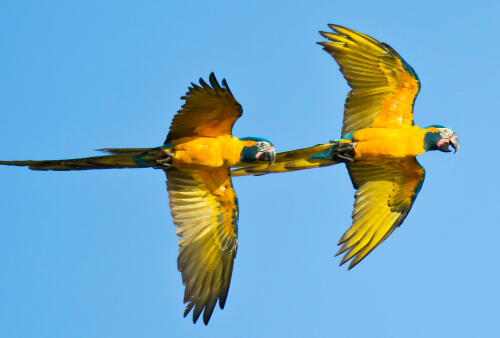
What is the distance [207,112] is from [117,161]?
5.20 feet

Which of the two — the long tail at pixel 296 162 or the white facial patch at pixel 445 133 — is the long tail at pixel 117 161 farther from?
the white facial patch at pixel 445 133

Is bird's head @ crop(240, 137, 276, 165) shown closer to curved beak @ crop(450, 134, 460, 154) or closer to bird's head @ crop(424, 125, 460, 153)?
bird's head @ crop(424, 125, 460, 153)

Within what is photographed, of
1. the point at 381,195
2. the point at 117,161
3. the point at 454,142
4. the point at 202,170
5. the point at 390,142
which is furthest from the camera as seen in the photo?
the point at 381,195

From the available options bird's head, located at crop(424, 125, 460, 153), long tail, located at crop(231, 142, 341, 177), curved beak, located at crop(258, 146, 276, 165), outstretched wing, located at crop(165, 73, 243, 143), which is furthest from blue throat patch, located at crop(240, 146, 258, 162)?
bird's head, located at crop(424, 125, 460, 153)

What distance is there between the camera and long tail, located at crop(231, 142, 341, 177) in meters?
16.2

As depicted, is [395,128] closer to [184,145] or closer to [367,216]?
[367,216]

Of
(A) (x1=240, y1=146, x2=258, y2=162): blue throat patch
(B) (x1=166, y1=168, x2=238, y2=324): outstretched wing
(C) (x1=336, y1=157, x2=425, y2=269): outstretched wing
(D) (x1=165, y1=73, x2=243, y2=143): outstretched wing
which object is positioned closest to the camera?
(D) (x1=165, y1=73, x2=243, y2=143): outstretched wing

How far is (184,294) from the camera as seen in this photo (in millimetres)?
15672

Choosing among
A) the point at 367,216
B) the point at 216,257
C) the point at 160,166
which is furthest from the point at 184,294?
the point at 367,216

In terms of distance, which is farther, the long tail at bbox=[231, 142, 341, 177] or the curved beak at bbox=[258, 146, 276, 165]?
the long tail at bbox=[231, 142, 341, 177]

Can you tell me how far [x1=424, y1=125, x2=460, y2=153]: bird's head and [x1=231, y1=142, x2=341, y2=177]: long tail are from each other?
146cm

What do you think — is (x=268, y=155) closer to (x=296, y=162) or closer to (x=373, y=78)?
(x=296, y=162)

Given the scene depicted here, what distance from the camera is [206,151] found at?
15.3 m

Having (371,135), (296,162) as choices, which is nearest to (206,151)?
(296,162)
